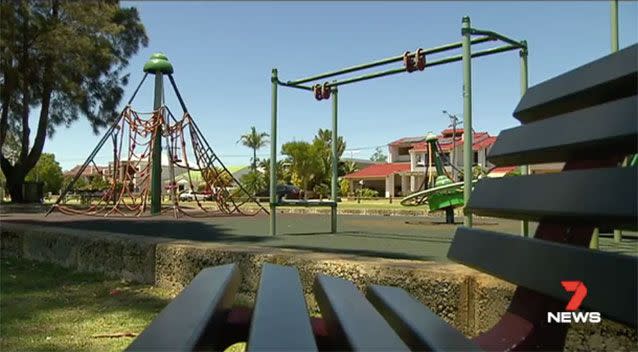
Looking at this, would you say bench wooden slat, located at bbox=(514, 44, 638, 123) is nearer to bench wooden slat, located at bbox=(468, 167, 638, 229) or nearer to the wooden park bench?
the wooden park bench

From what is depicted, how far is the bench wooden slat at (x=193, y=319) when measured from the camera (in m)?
0.99

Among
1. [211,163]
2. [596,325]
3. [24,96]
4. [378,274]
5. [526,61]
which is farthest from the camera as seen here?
[24,96]

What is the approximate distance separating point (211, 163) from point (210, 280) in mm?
12012

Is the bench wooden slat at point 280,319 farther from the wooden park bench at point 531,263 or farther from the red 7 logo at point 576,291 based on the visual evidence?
the red 7 logo at point 576,291

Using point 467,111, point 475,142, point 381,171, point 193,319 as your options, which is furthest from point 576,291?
point 381,171

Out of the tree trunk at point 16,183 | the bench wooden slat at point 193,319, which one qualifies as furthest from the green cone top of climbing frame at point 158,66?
the bench wooden slat at point 193,319

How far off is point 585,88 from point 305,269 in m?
2.21

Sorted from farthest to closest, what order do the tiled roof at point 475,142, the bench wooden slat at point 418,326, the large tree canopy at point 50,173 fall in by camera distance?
the large tree canopy at point 50,173 → the tiled roof at point 475,142 → the bench wooden slat at point 418,326

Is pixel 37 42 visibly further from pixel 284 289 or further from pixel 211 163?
pixel 284 289

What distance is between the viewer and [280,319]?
3.83ft

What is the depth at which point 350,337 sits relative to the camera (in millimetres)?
1038

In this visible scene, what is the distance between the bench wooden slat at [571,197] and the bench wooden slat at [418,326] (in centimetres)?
31

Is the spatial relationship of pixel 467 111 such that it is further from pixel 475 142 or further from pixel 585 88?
pixel 475 142

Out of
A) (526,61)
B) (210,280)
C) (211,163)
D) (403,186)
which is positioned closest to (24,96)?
(211,163)
